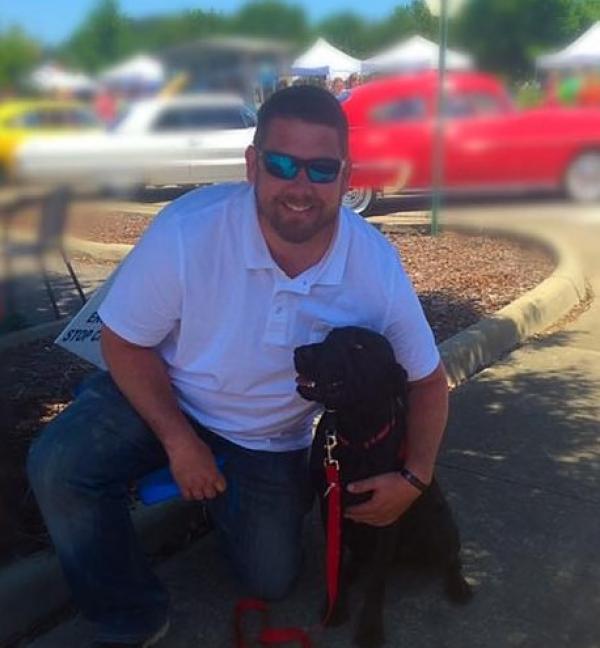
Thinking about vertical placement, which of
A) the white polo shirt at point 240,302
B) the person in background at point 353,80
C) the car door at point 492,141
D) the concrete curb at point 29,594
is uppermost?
the person in background at point 353,80

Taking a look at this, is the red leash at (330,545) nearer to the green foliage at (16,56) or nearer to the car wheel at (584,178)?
the car wheel at (584,178)

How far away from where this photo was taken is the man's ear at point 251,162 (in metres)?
2.72

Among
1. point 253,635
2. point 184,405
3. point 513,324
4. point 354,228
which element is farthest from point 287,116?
point 513,324

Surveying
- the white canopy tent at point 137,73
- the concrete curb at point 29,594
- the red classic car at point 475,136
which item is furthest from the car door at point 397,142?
the concrete curb at point 29,594

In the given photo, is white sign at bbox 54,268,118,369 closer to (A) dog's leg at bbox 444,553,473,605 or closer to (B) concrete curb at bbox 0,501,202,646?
(B) concrete curb at bbox 0,501,202,646

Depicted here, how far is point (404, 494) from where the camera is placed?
2.82m

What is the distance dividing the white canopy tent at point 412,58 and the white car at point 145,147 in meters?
0.34

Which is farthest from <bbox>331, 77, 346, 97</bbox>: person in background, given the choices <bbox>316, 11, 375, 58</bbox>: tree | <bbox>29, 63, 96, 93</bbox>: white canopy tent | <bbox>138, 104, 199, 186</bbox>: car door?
<bbox>29, 63, 96, 93</bbox>: white canopy tent

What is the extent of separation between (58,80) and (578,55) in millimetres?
1170

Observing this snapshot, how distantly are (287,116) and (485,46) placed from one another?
508 mm

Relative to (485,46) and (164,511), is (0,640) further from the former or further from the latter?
(485,46)

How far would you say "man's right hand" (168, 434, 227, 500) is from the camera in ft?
8.94

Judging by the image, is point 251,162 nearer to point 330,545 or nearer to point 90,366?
point 330,545

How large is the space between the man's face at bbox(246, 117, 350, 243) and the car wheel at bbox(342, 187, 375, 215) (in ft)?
1.18
